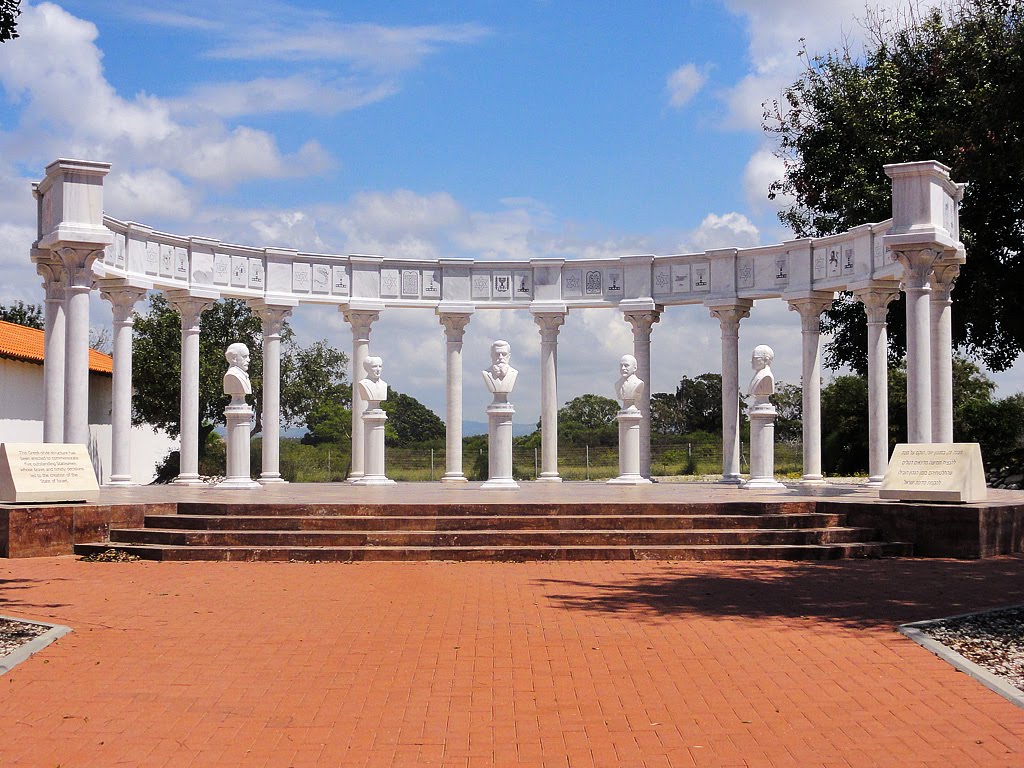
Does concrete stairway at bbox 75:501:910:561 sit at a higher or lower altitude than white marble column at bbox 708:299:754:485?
lower

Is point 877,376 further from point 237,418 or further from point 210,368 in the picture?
point 210,368

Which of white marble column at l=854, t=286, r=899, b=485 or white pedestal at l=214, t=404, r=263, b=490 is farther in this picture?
white marble column at l=854, t=286, r=899, b=485

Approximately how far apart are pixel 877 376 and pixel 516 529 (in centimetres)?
1465

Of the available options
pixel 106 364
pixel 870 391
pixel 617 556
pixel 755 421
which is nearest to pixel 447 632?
pixel 617 556

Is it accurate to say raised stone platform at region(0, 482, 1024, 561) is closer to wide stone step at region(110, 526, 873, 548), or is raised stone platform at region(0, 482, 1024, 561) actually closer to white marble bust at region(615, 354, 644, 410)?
wide stone step at region(110, 526, 873, 548)

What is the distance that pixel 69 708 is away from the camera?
30.9 feet

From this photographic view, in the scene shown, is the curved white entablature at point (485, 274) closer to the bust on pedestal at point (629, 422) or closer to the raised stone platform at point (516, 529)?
the bust on pedestal at point (629, 422)

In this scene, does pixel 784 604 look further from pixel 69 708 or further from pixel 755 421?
pixel 755 421

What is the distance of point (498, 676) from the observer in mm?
10664

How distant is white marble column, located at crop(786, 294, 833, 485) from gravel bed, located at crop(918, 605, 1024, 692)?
61.8ft

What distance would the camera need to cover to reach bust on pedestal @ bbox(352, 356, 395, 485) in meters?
31.7

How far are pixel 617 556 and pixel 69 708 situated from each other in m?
11.8

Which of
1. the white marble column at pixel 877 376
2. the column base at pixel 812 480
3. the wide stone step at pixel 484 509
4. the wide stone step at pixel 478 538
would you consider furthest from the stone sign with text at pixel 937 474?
the column base at pixel 812 480

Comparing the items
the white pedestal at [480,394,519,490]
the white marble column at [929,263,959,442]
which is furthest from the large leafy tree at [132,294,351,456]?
the white marble column at [929,263,959,442]
